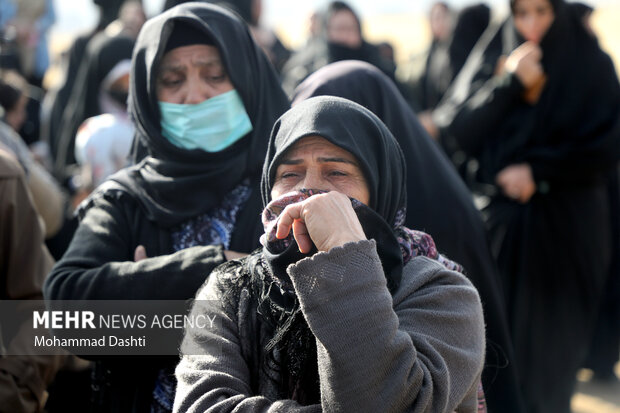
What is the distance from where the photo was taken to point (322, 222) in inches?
67.2

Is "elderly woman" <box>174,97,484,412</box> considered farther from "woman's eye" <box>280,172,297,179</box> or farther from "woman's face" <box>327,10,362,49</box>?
"woman's face" <box>327,10,362,49</box>

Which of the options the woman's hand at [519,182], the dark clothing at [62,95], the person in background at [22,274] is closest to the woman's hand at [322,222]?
the person in background at [22,274]

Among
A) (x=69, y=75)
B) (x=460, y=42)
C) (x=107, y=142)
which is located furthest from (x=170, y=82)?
(x=460, y=42)

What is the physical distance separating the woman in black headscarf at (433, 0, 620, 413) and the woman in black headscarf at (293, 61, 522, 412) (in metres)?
1.72

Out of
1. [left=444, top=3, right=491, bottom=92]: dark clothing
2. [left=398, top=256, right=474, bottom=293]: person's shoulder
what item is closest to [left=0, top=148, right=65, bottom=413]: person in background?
[left=398, top=256, right=474, bottom=293]: person's shoulder

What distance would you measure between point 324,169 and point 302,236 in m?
0.26

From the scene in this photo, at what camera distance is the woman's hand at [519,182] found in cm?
435

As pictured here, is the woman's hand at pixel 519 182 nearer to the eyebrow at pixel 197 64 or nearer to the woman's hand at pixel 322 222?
the eyebrow at pixel 197 64

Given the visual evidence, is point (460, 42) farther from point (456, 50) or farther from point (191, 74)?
point (191, 74)

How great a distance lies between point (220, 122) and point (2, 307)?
35.9 inches

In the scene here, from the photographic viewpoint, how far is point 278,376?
1.84 metres

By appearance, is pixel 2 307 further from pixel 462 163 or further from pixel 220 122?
pixel 462 163

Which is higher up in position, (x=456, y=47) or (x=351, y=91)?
(x=456, y=47)

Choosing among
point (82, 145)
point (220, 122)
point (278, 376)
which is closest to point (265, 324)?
point (278, 376)
